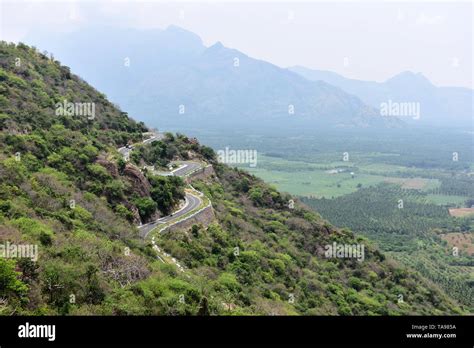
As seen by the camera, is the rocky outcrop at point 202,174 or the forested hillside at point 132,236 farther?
the rocky outcrop at point 202,174

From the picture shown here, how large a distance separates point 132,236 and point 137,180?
329 inches

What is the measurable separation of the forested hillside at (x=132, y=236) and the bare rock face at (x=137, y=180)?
0.31ft

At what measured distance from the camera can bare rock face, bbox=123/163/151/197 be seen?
28.8 metres

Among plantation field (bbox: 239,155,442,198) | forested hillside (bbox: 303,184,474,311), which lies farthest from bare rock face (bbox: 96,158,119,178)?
plantation field (bbox: 239,155,442,198)

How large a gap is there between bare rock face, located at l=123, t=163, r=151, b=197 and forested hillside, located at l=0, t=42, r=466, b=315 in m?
0.09

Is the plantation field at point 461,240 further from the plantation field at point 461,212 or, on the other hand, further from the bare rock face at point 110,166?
the bare rock face at point 110,166

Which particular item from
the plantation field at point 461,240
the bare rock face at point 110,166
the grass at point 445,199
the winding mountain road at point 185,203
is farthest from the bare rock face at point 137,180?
the grass at point 445,199

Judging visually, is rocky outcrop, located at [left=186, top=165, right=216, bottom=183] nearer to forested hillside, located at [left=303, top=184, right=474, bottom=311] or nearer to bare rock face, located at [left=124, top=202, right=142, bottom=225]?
bare rock face, located at [left=124, top=202, right=142, bottom=225]

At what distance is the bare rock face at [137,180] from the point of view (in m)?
28.8

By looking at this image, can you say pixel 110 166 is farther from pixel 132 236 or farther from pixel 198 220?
pixel 132 236

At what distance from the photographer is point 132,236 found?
2144 cm

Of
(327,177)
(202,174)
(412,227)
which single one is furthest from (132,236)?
(327,177)
